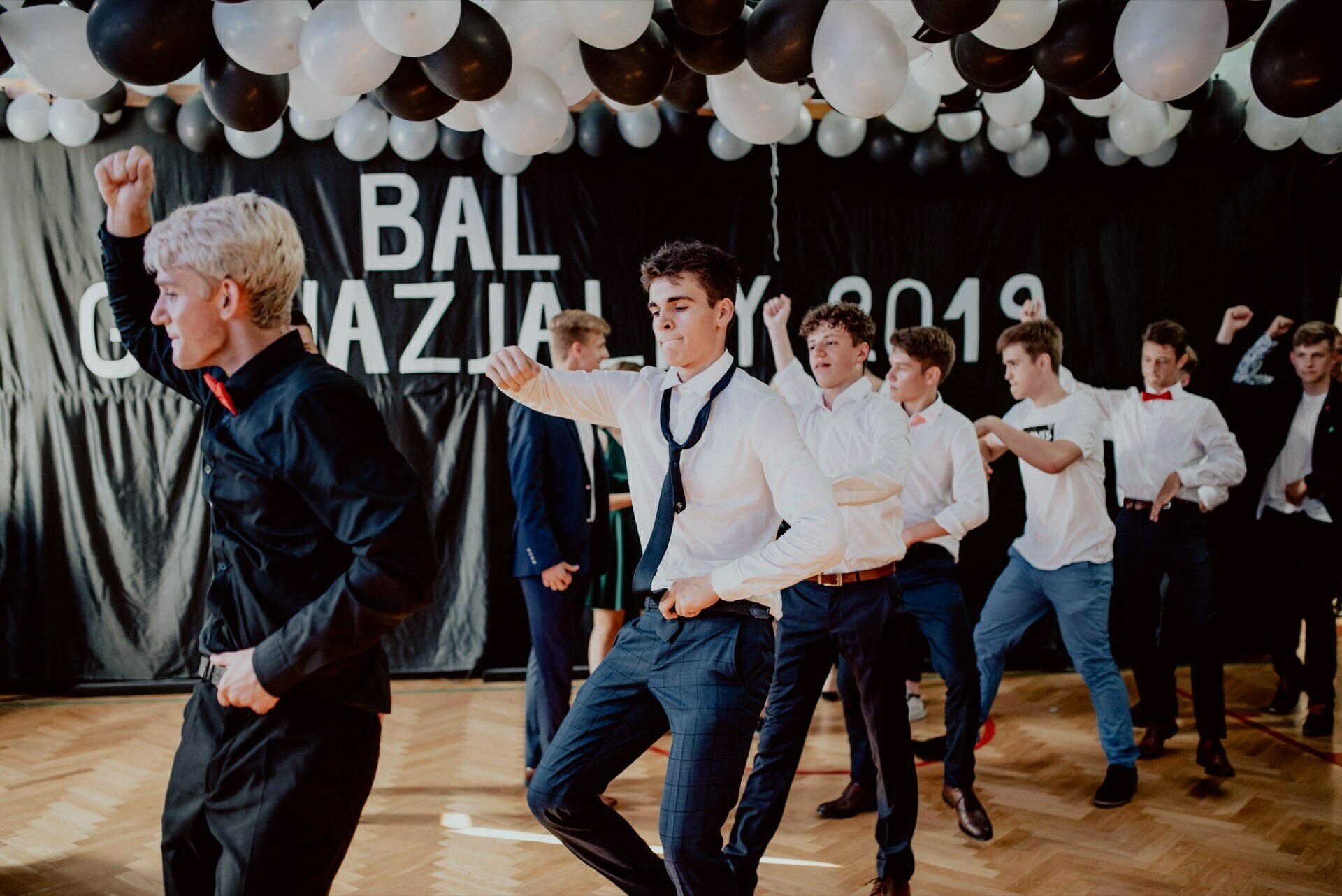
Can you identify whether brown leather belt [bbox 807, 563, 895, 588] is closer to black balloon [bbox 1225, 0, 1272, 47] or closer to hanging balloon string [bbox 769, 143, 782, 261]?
black balloon [bbox 1225, 0, 1272, 47]

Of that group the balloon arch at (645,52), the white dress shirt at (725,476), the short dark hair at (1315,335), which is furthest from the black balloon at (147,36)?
the short dark hair at (1315,335)

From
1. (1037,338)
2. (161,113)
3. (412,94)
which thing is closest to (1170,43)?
(1037,338)

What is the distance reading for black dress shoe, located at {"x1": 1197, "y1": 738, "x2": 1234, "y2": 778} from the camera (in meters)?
4.05

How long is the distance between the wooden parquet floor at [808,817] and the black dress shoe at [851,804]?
0.05 metres

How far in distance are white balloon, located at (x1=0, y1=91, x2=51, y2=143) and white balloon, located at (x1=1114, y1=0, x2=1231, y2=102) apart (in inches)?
192

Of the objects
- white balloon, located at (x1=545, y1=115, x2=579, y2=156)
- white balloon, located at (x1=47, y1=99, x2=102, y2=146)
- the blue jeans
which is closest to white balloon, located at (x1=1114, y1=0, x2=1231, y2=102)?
the blue jeans

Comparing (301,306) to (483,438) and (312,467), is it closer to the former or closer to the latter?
(483,438)

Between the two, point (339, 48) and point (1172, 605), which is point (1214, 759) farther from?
point (339, 48)

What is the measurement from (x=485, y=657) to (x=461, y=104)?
3002 millimetres

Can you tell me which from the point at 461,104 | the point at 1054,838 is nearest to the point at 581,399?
the point at 461,104

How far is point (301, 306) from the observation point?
557 cm

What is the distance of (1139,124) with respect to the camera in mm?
4730

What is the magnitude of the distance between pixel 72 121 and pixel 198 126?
2.22 ft

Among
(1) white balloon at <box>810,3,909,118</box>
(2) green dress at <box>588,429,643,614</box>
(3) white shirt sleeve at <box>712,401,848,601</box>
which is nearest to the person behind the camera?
(3) white shirt sleeve at <box>712,401,848,601</box>
